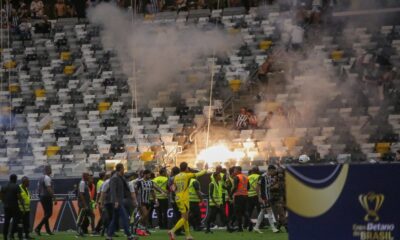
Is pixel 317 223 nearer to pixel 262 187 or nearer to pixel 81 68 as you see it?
pixel 262 187

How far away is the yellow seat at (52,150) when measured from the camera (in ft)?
110

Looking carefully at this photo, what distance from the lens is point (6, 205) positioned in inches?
880

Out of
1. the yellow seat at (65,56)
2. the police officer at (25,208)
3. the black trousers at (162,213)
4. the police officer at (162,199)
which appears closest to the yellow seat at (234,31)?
the yellow seat at (65,56)

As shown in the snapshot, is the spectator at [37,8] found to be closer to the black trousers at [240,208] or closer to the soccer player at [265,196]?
the black trousers at [240,208]

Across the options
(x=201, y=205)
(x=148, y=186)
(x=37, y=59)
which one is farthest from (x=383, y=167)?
(x=37, y=59)

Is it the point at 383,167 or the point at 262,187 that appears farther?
the point at 262,187

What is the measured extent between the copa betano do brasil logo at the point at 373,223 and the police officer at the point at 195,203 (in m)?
9.33

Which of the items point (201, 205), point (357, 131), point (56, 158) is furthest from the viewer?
point (56, 158)

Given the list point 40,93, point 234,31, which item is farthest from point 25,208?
point 234,31

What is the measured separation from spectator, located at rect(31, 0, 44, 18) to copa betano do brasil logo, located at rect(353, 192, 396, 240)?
27.7 metres

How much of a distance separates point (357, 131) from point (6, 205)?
37.0 ft

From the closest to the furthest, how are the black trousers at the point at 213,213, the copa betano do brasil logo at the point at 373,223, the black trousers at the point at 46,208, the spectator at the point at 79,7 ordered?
Result: the copa betano do brasil logo at the point at 373,223 < the black trousers at the point at 213,213 < the black trousers at the point at 46,208 < the spectator at the point at 79,7

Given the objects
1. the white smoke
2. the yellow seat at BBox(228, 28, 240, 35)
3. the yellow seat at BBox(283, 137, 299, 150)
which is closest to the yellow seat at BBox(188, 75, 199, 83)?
the white smoke

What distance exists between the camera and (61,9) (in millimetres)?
40156
